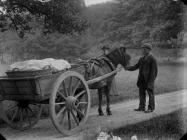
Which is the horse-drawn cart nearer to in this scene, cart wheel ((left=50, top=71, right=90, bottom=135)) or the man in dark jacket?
cart wheel ((left=50, top=71, right=90, bottom=135))

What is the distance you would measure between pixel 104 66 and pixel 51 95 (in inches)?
88.0

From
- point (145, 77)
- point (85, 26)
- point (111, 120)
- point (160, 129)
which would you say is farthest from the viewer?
point (145, 77)

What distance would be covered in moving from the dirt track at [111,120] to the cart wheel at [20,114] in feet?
0.49

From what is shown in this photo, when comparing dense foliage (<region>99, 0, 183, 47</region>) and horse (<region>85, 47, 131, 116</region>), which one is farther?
horse (<region>85, 47, 131, 116</region>)

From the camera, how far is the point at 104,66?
8.28 m

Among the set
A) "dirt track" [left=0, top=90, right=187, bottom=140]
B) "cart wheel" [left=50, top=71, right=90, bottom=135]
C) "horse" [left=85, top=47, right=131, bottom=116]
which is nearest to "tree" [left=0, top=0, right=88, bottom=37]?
"horse" [left=85, top=47, right=131, bottom=116]

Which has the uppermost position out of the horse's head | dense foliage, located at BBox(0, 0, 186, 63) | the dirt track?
dense foliage, located at BBox(0, 0, 186, 63)

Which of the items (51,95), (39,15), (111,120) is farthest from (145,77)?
(39,15)

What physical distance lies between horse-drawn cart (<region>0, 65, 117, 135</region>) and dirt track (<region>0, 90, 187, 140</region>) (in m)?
0.20

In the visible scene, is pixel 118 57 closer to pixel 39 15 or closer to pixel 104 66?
pixel 104 66

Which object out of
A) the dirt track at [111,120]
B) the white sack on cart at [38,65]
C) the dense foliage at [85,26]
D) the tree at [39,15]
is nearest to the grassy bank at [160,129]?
the dirt track at [111,120]

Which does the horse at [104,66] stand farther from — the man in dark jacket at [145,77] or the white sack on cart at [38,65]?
the white sack on cart at [38,65]

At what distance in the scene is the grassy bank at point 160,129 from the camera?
563 cm

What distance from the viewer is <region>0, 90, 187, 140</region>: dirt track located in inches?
255
